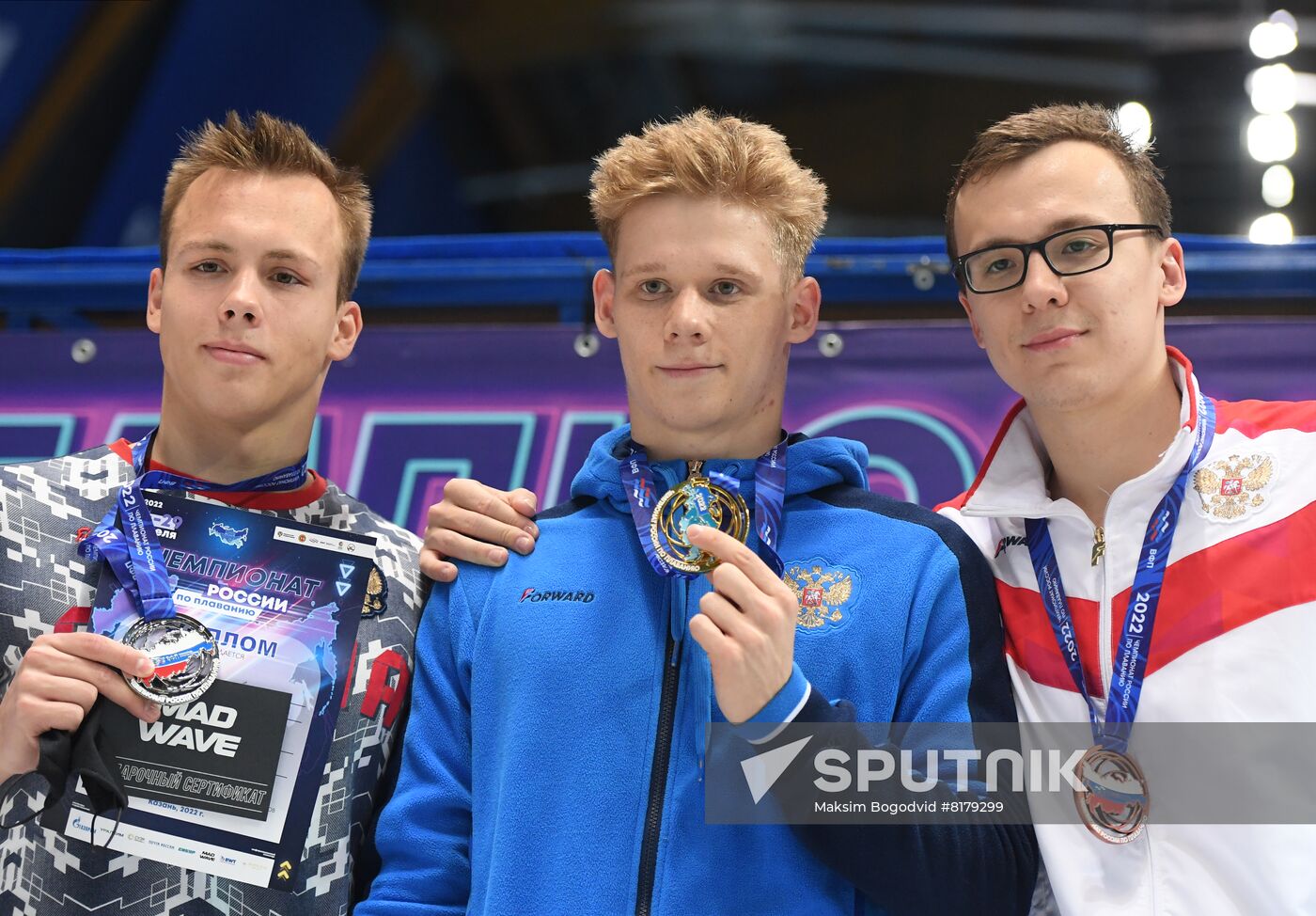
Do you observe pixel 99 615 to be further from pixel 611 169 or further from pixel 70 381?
pixel 70 381

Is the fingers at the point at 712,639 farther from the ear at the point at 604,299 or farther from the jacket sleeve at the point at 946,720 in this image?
the ear at the point at 604,299

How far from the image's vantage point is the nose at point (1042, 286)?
2207mm

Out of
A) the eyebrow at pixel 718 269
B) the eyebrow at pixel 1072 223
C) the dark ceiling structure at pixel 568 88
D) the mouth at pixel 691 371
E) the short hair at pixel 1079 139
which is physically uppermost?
the dark ceiling structure at pixel 568 88

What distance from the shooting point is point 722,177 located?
229 centimetres

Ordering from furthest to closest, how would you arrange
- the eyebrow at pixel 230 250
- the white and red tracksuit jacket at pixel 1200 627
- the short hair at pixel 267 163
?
the short hair at pixel 267 163 → the eyebrow at pixel 230 250 → the white and red tracksuit jacket at pixel 1200 627

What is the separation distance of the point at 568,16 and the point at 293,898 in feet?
25.3

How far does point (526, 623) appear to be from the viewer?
2213mm

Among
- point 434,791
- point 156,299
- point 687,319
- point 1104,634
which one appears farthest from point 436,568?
point 1104,634

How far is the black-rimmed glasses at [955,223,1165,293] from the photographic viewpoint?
225 cm

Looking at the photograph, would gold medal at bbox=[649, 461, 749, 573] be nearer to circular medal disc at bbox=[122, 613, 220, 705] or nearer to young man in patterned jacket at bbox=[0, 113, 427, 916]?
young man in patterned jacket at bbox=[0, 113, 427, 916]

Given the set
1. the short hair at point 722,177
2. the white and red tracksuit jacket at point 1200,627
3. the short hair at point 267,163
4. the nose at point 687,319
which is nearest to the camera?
the white and red tracksuit jacket at point 1200,627

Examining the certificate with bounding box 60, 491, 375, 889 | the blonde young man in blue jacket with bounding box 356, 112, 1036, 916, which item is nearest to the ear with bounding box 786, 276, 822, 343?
the blonde young man in blue jacket with bounding box 356, 112, 1036, 916

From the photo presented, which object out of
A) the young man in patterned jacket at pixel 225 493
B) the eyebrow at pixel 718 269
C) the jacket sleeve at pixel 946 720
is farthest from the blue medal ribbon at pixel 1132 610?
the young man in patterned jacket at pixel 225 493

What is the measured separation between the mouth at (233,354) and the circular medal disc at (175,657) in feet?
1.67
